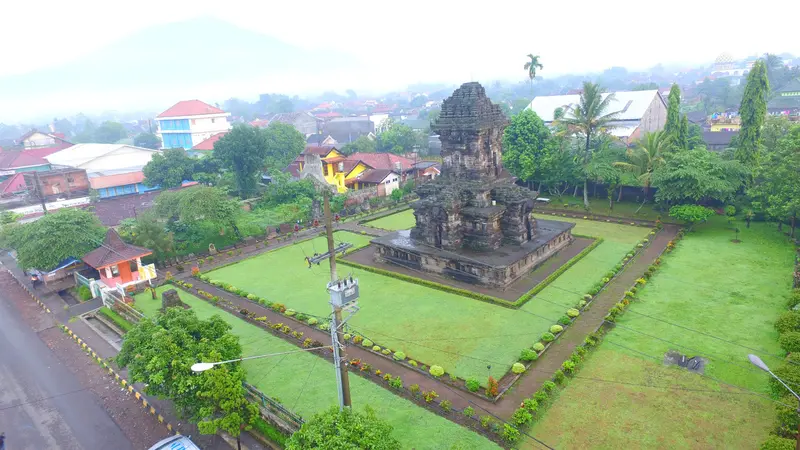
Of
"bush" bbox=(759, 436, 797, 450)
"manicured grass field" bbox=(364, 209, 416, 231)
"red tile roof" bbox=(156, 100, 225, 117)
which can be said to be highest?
"red tile roof" bbox=(156, 100, 225, 117)

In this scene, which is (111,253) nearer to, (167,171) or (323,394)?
(323,394)

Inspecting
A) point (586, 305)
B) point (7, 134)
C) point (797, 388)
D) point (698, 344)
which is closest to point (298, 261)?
point (586, 305)

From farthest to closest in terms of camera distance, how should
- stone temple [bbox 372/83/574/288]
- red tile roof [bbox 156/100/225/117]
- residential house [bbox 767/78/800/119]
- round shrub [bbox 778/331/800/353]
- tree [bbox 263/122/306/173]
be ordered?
red tile roof [bbox 156/100/225/117]
residential house [bbox 767/78/800/119]
tree [bbox 263/122/306/173]
stone temple [bbox 372/83/574/288]
round shrub [bbox 778/331/800/353]

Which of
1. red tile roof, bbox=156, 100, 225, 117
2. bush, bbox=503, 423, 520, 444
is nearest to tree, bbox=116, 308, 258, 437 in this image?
bush, bbox=503, 423, 520, 444

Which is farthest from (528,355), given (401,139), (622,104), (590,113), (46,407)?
(401,139)

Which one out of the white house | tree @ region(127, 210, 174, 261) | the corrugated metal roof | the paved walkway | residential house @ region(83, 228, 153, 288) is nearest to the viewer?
the paved walkway

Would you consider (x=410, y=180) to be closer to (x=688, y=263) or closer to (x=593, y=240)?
(x=593, y=240)

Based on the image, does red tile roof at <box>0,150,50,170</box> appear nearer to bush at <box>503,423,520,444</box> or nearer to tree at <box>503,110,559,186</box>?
tree at <box>503,110,559,186</box>

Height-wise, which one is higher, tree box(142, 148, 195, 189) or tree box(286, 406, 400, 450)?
tree box(142, 148, 195, 189)
